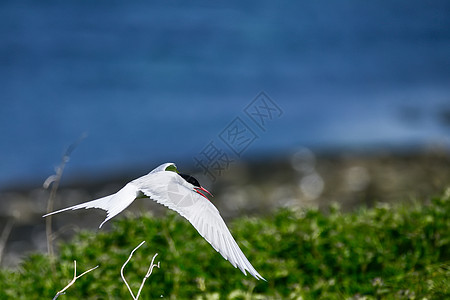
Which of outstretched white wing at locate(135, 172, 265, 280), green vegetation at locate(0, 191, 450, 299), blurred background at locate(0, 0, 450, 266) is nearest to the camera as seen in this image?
outstretched white wing at locate(135, 172, 265, 280)

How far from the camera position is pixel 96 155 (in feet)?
32.5

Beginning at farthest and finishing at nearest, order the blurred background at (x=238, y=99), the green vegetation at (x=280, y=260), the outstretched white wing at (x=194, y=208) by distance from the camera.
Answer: the blurred background at (x=238, y=99), the green vegetation at (x=280, y=260), the outstretched white wing at (x=194, y=208)

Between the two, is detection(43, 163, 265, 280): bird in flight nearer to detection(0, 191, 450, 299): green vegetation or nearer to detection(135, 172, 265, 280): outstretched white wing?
detection(135, 172, 265, 280): outstretched white wing

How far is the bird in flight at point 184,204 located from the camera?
190cm

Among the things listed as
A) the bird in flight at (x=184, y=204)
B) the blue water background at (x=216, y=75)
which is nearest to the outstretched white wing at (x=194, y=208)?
the bird in flight at (x=184, y=204)

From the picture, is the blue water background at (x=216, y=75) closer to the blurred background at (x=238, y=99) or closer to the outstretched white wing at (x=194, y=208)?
the blurred background at (x=238, y=99)

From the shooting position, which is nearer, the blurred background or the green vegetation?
the green vegetation

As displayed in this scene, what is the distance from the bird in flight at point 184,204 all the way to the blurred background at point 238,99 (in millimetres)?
2572

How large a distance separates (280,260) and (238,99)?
8.21 metres

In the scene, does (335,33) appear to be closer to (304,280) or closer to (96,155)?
(96,155)

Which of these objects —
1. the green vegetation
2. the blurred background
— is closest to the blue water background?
the blurred background

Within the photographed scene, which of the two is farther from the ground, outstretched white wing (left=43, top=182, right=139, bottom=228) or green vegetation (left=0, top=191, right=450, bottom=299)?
outstretched white wing (left=43, top=182, right=139, bottom=228)

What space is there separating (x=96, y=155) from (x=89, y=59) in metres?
3.82

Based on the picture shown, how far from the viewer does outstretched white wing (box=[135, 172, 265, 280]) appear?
6.21 feet
